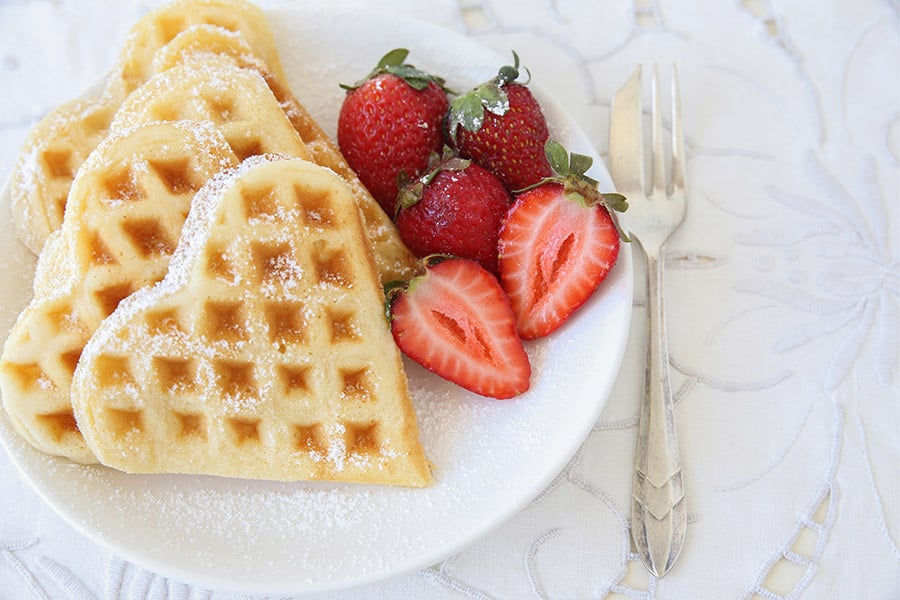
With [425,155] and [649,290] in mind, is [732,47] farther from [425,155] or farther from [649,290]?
[425,155]

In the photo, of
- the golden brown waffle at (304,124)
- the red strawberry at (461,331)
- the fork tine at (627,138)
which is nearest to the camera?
the red strawberry at (461,331)

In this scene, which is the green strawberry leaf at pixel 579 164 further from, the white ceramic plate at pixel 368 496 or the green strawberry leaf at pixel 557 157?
the white ceramic plate at pixel 368 496

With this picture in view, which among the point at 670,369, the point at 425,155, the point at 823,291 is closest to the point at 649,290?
the point at 670,369

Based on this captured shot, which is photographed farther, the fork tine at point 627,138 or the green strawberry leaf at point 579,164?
the fork tine at point 627,138

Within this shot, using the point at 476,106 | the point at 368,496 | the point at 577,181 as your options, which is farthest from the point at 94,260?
the point at 577,181

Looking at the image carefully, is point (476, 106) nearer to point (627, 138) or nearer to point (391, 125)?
point (391, 125)

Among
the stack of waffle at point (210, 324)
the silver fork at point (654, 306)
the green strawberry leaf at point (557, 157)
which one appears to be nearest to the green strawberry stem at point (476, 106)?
the green strawberry leaf at point (557, 157)

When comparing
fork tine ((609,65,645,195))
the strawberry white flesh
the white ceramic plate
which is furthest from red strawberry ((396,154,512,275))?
fork tine ((609,65,645,195))
